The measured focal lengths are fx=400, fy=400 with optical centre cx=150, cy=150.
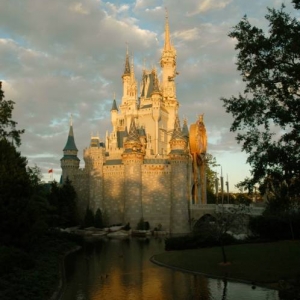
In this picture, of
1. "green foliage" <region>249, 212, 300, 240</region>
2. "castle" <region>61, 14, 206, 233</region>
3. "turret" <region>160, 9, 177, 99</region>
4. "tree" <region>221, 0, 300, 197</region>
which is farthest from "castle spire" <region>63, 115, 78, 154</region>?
"tree" <region>221, 0, 300, 197</region>

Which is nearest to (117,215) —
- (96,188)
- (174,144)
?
(96,188)

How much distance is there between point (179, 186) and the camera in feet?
201

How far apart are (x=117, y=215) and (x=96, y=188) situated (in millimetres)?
5788

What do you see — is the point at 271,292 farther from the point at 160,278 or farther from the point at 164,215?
the point at 164,215

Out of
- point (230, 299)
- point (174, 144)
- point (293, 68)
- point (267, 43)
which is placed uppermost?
point (174, 144)

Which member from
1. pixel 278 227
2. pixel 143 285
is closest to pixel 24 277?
pixel 143 285

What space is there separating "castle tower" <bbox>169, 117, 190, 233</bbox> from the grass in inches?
1196

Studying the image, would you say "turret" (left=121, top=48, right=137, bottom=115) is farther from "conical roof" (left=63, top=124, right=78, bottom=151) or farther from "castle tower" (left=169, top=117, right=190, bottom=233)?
"castle tower" (left=169, top=117, right=190, bottom=233)

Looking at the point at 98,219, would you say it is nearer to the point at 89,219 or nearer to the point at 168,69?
the point at 89,219

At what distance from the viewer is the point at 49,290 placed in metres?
17.2

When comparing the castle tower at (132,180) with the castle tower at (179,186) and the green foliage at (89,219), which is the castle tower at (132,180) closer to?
the castle tower at (179,186)

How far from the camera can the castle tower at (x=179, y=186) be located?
5972cm

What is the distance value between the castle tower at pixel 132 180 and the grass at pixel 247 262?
3166 centimetres

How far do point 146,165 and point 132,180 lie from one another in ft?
12.1
